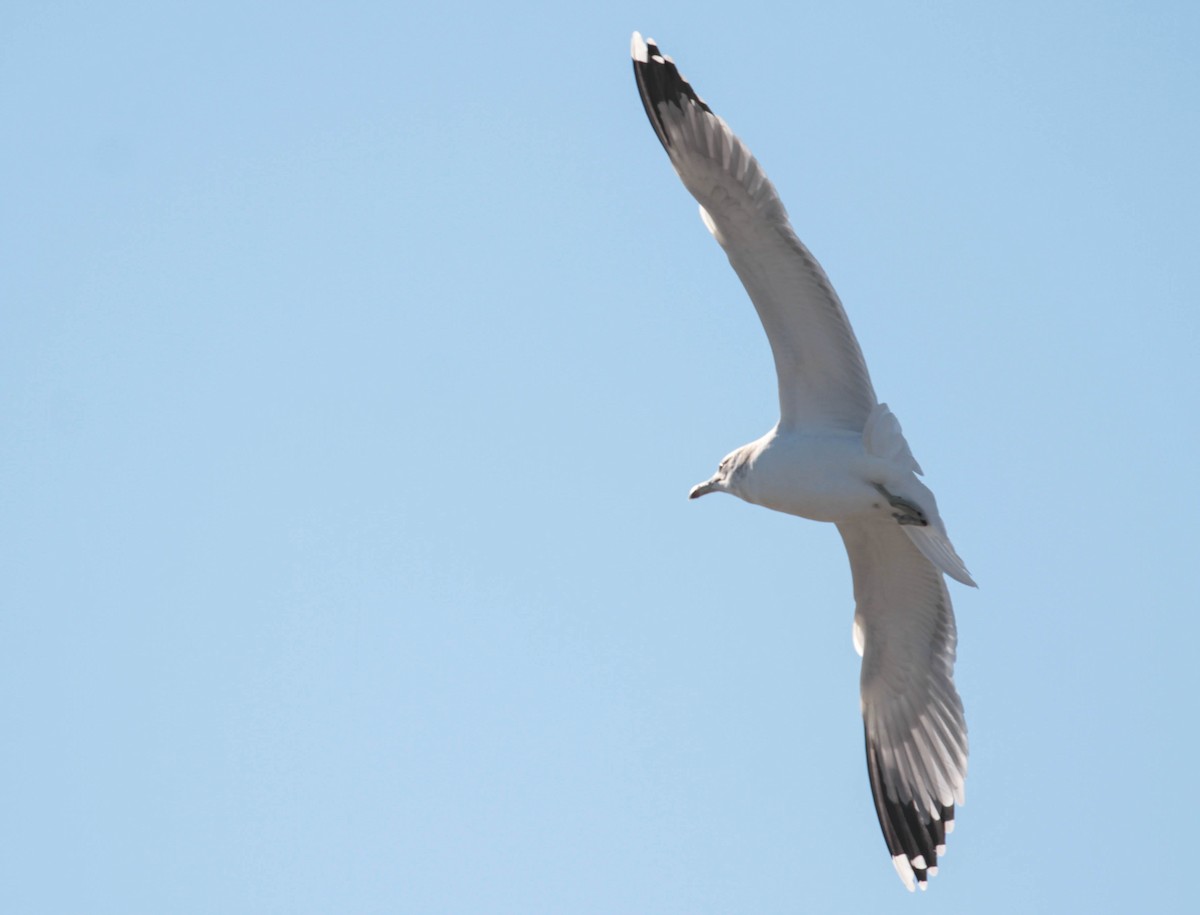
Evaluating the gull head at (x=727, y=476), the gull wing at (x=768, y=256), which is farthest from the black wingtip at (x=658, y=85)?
the gull head at (x=727, y=476)

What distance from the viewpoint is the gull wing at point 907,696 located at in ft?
27.6

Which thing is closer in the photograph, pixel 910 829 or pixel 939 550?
pixel 939 550

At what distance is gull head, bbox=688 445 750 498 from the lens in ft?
26.3

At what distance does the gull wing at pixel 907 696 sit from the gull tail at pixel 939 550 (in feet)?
2.79

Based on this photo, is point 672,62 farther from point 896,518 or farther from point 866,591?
point 866,591

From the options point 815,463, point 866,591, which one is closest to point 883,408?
point 815,463

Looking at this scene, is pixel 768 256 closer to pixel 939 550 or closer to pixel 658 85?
pixel 658 85

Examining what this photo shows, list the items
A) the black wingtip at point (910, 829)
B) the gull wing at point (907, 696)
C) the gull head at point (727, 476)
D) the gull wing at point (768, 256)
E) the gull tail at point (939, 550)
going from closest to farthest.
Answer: the gull tail at point (939, 550), the gull wing at point (768, 256), the gull head at point (727, 476), the gull wing at point (907, 696), the black wingtip at point (910, 829)

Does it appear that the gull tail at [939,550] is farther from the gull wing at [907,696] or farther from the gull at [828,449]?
the gull wing at [907,696]

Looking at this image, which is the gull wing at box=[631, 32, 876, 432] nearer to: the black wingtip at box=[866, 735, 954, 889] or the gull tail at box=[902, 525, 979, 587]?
the gull tail at box=[902, 525, 979, 587]

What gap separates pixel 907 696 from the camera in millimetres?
8836

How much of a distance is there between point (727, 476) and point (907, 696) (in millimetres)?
1626

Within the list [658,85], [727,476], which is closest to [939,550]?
[727,476]

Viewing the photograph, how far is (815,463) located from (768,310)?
0.72m
